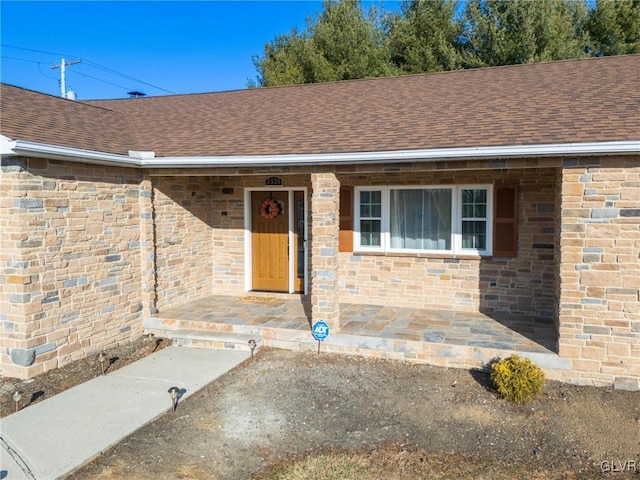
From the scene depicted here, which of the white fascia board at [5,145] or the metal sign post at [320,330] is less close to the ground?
the white fascia board at [5,145]

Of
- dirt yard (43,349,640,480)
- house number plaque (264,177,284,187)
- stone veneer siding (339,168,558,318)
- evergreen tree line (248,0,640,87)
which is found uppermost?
evergreen tree line (248,0,640,87)

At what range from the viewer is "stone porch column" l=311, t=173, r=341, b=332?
7035 millimetres

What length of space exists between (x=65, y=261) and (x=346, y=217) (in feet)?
15.1

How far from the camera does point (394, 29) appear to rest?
757 inches

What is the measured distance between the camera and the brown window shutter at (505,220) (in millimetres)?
7926

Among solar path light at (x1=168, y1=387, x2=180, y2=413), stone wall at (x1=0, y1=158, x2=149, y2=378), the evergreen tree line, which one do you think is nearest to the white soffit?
stone wall at (x1=0, y1=158, x2=149, y2=378)

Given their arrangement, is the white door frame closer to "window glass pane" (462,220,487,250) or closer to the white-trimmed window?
the white-trimmed window

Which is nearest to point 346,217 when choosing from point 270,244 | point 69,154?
A: point 270,244

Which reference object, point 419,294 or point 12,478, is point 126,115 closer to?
point 419,294

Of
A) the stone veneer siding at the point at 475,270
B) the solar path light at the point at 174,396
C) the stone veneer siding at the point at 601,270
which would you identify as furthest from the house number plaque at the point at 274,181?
the stone veneer siding at the point at 601,270

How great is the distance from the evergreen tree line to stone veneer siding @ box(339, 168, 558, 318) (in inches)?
399

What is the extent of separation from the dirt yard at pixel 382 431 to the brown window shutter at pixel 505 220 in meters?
2.56

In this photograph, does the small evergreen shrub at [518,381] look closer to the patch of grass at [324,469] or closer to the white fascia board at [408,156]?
the patch of grass at [324,469]

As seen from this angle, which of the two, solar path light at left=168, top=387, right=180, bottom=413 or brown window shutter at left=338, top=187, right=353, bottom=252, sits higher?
brown window shutter at left=338, top=187, right=353, bottom=252
